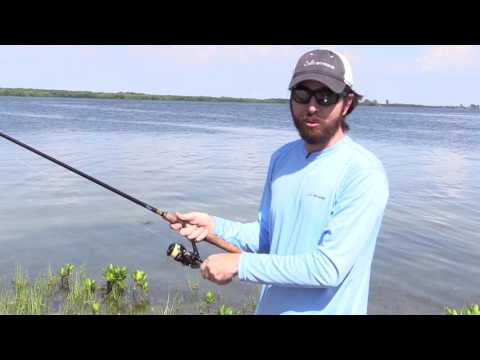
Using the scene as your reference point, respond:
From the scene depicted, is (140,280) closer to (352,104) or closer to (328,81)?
(352,104)

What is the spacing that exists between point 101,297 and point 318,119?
235 inches

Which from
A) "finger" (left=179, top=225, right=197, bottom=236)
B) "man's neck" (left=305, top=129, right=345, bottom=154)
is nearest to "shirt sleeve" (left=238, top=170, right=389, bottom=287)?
"man's neck" (left=305, top=129, right=345, bottom=154)

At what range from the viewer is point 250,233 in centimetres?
327

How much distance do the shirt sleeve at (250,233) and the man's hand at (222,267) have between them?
0.62m

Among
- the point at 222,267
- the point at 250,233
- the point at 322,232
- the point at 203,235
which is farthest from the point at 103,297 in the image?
the point at 322,232

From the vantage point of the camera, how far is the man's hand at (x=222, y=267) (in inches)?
103

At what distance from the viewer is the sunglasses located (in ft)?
8.78

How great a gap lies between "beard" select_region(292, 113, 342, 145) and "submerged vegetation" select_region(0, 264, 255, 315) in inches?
189

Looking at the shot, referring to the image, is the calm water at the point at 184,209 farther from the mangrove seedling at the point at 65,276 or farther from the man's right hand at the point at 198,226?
the man's right hand at the point at 198,226
